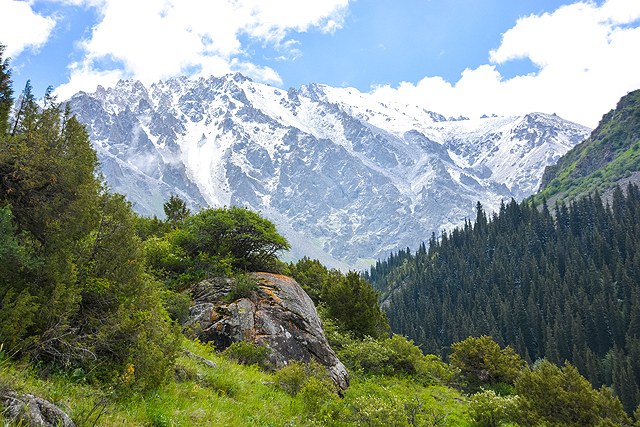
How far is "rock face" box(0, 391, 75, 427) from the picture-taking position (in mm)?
4062

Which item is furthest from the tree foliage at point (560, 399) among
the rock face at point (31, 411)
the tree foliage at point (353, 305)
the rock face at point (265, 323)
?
the rock face at point (31, 411)

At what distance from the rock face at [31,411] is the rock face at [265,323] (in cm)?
877

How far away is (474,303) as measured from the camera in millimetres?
110375

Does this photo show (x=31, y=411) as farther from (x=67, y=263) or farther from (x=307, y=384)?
(x=307, y=384)

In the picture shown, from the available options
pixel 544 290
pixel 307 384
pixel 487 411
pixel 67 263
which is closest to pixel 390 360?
pixel 487 411

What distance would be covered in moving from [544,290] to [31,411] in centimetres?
11702

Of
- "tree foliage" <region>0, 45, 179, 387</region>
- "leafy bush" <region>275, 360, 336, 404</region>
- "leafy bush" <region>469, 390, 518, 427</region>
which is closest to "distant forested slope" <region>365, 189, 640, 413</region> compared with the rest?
"leafy bush" <region>469, 390, 518, 427</region>

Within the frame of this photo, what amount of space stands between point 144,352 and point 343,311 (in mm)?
19528

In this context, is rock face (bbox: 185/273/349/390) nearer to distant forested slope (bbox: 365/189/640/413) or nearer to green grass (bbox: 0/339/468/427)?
green grass (bbox: 0/339/468/427)

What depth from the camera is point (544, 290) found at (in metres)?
99.5

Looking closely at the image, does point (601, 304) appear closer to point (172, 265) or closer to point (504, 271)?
point (504, 271)

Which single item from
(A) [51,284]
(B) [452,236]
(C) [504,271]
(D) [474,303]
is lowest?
(A) [51,284]

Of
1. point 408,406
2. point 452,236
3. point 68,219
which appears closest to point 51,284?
point 68,219

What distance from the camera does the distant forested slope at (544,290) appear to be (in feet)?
253
